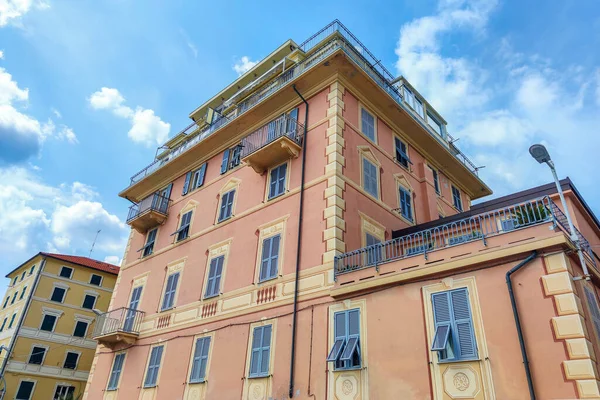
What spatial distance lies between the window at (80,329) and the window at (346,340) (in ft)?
107

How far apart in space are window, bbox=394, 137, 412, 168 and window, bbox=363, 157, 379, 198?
97.1 inches

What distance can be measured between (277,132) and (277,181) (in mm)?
1889

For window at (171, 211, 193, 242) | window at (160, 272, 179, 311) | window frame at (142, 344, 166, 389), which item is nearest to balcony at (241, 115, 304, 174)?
window at (171, 211, 193, 242)

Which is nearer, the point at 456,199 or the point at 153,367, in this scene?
the point at 153,367

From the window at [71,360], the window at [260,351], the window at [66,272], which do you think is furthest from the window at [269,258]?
the window at [66,272]

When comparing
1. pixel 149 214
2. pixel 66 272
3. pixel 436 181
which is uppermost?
pixel 66 272

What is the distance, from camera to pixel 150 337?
1831cm

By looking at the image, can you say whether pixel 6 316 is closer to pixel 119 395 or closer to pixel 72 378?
pixel 72 378

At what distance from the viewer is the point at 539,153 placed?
386 inches

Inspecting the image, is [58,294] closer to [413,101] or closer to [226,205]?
[226,205]

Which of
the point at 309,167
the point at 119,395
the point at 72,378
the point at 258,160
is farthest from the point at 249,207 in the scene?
the point at 72,378

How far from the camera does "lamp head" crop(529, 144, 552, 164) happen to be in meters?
9.77

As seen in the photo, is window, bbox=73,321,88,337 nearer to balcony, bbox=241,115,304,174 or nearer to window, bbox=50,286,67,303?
window, bbox=50,286,67,303

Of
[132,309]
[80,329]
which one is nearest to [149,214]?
[132,309]
